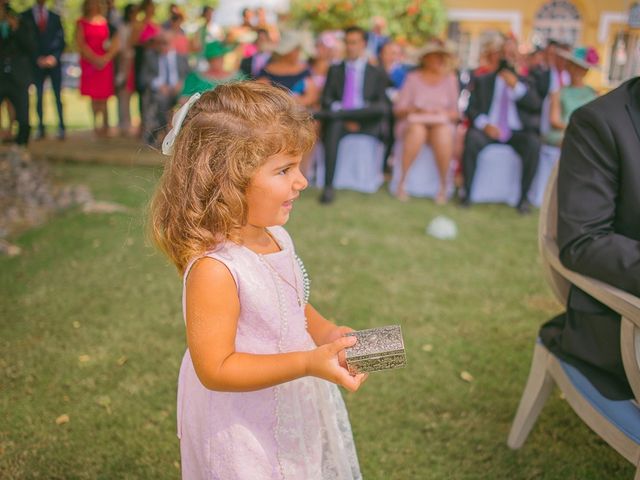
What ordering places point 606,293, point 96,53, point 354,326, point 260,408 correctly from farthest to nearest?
point 96,53
point 354,326
point 606,293
point 260,408

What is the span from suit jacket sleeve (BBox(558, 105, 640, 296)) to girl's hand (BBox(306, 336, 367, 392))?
92 centimetres

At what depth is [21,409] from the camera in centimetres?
252

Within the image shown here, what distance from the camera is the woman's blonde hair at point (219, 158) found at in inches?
48.4

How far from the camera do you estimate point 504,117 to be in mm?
6387

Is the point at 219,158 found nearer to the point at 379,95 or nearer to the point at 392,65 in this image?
the point at 379,95

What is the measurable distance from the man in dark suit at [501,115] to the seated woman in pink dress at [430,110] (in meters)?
0.24

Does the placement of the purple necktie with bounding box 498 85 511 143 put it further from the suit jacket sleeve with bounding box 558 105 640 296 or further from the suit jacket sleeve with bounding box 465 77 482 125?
the suit jacket sleeve with bounding box 558 105 640 296

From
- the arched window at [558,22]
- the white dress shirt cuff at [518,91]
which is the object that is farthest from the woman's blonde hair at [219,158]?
the arched window at [558,22]

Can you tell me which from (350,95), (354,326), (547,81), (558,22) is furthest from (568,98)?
(558,22)

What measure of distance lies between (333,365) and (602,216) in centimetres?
106

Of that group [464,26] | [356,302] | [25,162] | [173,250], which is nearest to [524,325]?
[356,302]

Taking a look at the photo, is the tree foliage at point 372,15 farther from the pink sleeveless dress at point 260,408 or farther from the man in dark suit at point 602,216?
the pink sleeveless dress at point 260,408

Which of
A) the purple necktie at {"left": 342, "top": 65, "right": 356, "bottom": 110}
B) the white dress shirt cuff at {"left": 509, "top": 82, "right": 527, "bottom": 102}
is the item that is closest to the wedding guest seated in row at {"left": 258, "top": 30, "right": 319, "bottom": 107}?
the purple necktie at {"left": 342, "top": 65, "right": 356, "bottom": 110}

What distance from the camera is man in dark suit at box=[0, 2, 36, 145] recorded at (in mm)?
7266
